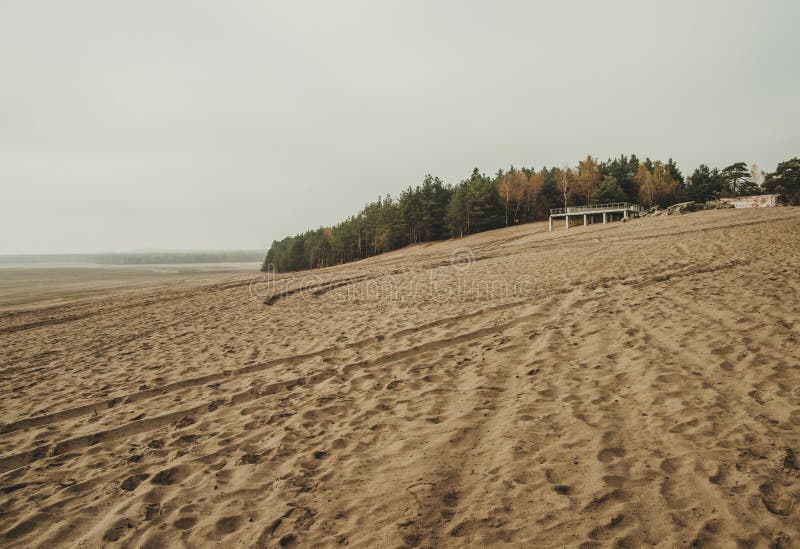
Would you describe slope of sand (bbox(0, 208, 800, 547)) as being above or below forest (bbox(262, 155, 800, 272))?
below

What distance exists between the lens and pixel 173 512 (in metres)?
3.78

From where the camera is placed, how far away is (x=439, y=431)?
479cm

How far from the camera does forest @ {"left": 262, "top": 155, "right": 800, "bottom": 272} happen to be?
6247cm

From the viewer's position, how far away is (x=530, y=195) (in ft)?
222

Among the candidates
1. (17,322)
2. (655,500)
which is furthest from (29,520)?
(17,322)

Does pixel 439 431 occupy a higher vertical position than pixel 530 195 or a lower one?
lower

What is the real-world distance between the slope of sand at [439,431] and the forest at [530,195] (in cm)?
5517

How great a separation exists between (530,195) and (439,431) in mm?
68962

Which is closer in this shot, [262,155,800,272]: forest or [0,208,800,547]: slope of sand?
[0,208,800,547]: slope of sand

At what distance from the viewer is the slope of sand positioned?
3346mm

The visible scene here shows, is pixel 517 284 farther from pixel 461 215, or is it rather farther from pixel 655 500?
pixel 461 215

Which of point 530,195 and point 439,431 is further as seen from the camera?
point 530,195

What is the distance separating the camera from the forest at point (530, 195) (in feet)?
205

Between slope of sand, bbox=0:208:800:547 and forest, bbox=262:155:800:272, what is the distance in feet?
181
